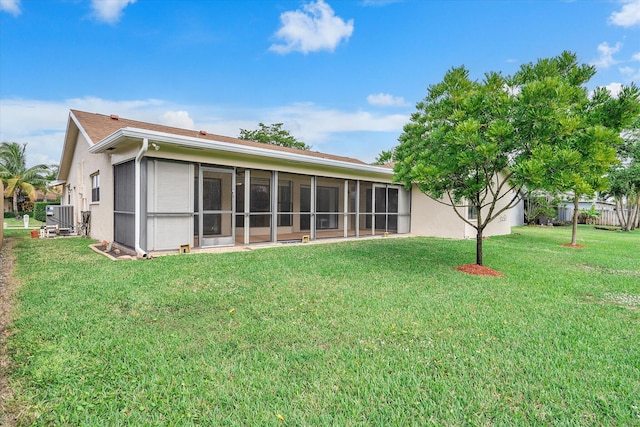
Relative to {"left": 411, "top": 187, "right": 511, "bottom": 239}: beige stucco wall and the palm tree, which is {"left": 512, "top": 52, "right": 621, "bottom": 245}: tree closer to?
{"left": 411, "top": 187, "right": 511, "bottom": 239}: beige stucco wall

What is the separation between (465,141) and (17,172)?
33364 mm

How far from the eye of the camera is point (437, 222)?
13.5m

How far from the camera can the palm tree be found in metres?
24.6

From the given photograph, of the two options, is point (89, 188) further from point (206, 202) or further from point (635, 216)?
point (635, 216)

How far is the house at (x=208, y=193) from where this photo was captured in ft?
25.9

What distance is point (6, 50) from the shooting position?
12.9 metres

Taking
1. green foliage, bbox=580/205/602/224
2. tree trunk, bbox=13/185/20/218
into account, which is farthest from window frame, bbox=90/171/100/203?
green foliage, bbox=580/205/602/224

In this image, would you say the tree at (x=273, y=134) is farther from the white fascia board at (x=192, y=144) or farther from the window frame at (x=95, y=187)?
the white fascia board at (x=192, y=144)

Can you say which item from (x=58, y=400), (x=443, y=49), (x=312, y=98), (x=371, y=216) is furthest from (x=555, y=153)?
(x=312, y=98)

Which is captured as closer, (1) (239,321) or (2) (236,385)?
(2) (236,385)

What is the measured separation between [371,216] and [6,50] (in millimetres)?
15995

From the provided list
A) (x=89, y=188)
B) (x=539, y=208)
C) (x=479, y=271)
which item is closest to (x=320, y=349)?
(x=479, y=271)

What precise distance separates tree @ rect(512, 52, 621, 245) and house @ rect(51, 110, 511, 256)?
234 inches

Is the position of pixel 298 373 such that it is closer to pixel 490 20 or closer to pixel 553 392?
pixel 553 392
